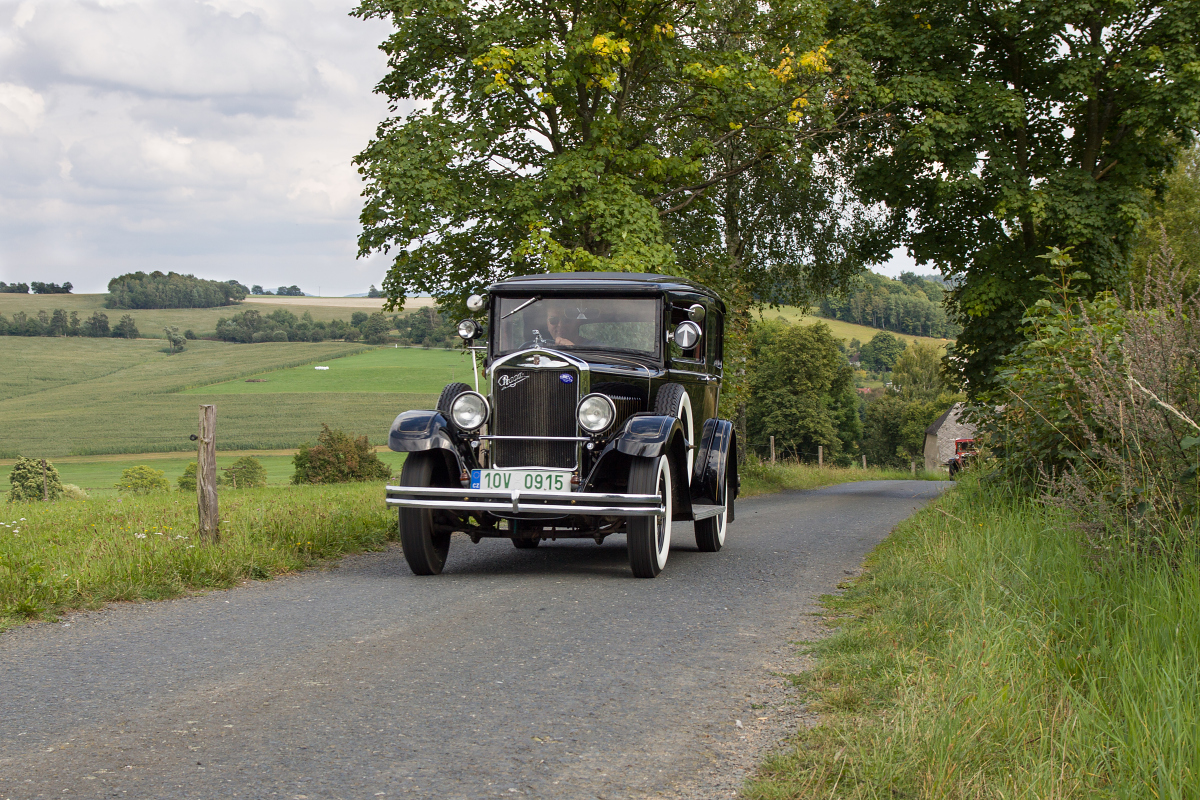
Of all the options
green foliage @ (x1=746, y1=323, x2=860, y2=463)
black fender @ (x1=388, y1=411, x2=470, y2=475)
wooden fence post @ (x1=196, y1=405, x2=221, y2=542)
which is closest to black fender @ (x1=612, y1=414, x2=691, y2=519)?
black fender @ (x1=388, y1=411, x2=470, y2=475)

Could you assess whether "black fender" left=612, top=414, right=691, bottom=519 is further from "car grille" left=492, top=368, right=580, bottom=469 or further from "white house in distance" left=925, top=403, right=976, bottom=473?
"white house in distance" left=925, top=403, right=976, bottom=473

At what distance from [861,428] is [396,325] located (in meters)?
41.1

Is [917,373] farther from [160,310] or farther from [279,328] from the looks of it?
[160,310]

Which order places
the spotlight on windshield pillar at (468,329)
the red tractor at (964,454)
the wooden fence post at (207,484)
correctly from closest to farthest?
the wooden fence post at (207,484), the spotlight on windshield pillar at (468,329), the red tractor at (964,454)

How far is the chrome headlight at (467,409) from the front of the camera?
27.6 ft

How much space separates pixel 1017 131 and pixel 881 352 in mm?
107424

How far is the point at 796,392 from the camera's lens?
6919 centimetres

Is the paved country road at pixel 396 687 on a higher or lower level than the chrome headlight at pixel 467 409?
lower

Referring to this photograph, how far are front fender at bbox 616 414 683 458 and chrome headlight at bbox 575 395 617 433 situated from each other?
182mm

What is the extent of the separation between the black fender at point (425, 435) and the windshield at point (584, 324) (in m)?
1.12

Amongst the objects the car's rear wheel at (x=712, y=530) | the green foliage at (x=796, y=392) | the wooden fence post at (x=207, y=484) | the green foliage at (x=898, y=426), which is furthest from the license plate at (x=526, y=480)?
the green foliage at (x=898, y=426)

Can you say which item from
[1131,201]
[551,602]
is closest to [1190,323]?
[551,602]

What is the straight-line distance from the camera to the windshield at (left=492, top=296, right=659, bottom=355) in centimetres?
920

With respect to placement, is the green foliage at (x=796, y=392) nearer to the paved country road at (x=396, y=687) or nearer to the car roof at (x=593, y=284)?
the car roof at (x=593, y=284)
